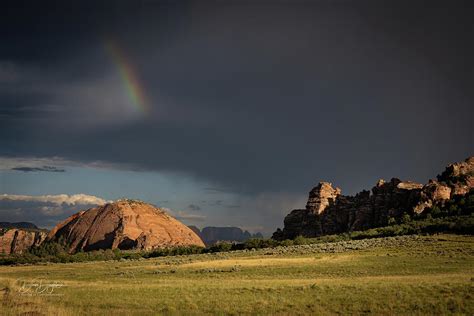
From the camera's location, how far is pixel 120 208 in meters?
193

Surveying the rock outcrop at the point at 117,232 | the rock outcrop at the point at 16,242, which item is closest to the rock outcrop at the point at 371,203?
the rock outcrop at the point at 117,232

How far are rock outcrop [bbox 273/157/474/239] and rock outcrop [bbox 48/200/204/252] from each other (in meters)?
54.1

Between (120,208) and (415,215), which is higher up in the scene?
(120,208)

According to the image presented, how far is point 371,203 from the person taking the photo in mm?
148250

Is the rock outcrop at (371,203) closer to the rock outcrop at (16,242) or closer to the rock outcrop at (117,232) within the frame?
the rock outcrop at (117,232)

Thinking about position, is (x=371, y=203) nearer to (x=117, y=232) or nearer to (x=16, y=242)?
(x=117, y=232)

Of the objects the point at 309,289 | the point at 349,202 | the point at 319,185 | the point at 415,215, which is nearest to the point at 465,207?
the point at 415,215

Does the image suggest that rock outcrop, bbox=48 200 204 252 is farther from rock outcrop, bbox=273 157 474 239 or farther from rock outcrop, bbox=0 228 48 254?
rock outcrop, bbox=273 157 474 239

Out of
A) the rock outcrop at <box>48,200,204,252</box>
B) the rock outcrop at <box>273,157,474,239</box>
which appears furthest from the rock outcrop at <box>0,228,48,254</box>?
the rock outcrop at <box>273,157,474,239</box>

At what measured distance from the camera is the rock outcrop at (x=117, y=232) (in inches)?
6845

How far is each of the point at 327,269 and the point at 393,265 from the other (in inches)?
319

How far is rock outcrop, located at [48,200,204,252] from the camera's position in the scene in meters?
174

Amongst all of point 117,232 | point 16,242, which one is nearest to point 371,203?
point 117,232

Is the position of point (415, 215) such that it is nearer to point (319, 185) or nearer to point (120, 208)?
point (319, 185)
